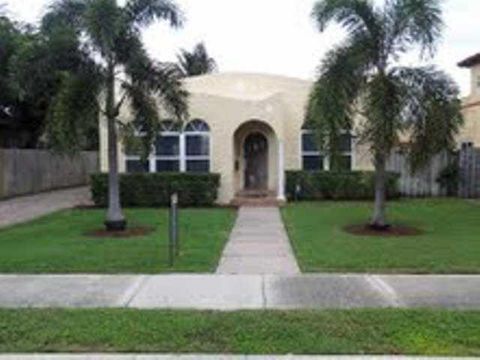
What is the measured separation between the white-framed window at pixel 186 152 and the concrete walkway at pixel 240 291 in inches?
630

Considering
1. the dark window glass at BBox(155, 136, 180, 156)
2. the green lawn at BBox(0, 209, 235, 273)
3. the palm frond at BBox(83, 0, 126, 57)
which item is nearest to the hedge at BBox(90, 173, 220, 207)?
the dark window glass at BBox(155, 136, 180, 156)

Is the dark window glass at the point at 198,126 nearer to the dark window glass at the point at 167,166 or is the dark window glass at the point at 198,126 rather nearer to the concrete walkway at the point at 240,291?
the dark window glass at the point at 167,166

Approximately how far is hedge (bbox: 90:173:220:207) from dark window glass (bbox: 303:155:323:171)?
11.3 feet

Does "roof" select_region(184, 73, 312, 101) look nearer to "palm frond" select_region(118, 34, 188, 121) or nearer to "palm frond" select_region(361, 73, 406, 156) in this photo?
"palm frond" select_region(118, 34, 188, 121)

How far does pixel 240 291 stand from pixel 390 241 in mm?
6384

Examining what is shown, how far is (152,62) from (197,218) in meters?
4.83

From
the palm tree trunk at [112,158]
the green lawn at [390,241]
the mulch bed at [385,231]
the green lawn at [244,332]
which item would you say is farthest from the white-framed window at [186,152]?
the green lawn at [244,332]

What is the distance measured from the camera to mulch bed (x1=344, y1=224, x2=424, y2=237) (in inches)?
696

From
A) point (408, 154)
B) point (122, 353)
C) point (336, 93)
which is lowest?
point (122, 353)

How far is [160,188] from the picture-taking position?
1040 inches

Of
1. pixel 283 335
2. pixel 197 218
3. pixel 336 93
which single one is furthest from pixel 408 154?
pixel 283 335

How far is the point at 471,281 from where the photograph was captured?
37.1 feet

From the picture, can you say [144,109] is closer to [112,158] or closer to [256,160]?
[112,158]

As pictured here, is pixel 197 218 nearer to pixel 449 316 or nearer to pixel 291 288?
pixel 291 288
